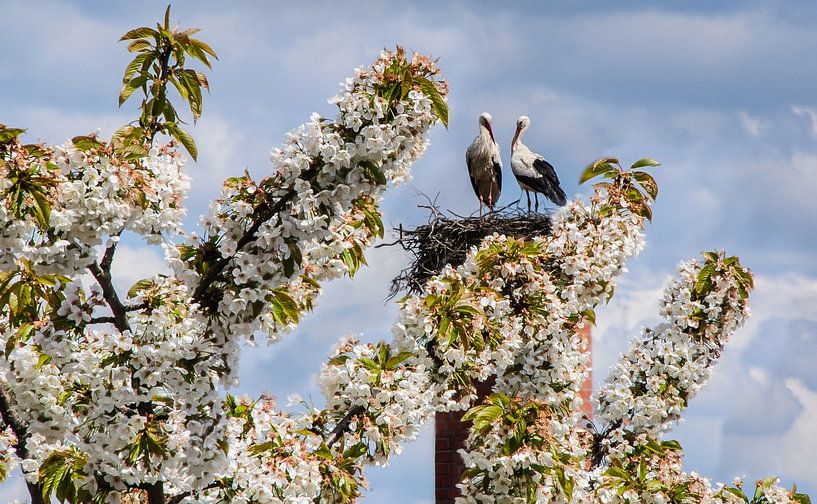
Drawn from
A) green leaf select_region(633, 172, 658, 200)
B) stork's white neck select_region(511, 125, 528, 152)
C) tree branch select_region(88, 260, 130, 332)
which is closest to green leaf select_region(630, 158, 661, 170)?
green leaf select_region(633, 172, 658, 200)

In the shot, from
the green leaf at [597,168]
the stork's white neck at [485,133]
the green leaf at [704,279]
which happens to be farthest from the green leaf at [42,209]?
the stork's white neck at [485,133]

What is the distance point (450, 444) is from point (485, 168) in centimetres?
356

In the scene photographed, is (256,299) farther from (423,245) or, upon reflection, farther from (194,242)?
(423,245)

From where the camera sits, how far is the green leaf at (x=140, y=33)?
17.3 ft

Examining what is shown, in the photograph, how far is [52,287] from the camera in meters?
5.15

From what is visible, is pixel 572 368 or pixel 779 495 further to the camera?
pixel 779 495

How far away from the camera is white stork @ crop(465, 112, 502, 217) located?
11.8m

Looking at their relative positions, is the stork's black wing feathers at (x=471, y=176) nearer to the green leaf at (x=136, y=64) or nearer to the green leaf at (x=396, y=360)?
the green leaf at (x=396, y=360)

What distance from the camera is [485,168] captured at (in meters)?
11.8

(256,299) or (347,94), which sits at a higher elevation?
(347,94)

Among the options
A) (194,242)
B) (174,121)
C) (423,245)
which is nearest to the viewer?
(194,242)

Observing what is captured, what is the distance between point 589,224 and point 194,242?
9.43ft

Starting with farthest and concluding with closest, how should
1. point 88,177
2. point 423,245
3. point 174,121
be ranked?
A: point 423,245 → point 174,121 → point 88,177

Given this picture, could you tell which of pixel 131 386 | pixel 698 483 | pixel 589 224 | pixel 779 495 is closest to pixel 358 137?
pixel 131 386
